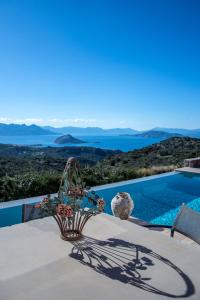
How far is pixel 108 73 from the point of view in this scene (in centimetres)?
1232

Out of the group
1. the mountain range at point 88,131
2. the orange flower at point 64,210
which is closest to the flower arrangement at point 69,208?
the orange flower at point 64,210

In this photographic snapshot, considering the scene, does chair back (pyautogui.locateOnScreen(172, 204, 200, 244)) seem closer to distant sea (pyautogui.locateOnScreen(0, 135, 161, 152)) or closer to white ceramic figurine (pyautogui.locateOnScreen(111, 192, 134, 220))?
white ceramic figurine (pyautogui.locateOnScreen(111, 192, 134, 220))

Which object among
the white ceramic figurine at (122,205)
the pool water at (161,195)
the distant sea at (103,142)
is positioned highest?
the white ceramic figurine at (122,205)

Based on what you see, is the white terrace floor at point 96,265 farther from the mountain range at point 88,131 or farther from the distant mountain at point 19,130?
the distant mountain at point 19,130

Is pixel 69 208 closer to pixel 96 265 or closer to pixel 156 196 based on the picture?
pixel 96 265

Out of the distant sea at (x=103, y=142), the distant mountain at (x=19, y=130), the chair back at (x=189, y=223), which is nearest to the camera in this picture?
the chair back at (x=189, y=223)

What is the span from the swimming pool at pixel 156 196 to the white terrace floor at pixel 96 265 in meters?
2.75

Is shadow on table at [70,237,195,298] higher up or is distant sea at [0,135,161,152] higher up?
shadow on table at [70,237,195,298]

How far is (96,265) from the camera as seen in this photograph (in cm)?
201

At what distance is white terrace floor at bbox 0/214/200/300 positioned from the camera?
5.49 feet

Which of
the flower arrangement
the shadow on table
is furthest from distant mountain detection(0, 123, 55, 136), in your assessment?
the shadow on table

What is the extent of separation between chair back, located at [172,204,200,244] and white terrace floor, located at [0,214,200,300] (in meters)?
0.47

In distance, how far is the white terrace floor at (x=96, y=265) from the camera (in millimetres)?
1674

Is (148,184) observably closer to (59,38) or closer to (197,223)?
(59,38)
